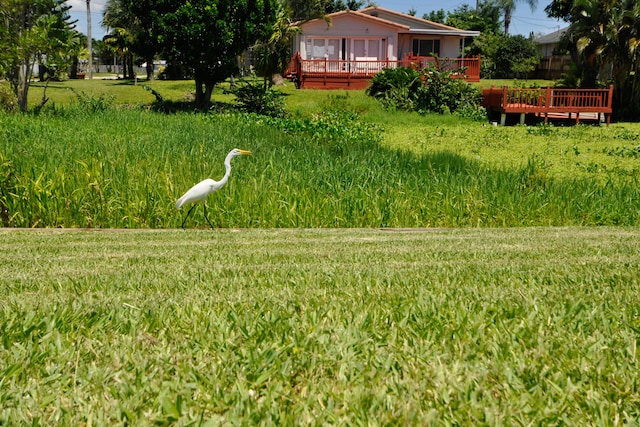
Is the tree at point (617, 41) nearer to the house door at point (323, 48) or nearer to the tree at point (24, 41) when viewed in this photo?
the house door at point (323, 48)

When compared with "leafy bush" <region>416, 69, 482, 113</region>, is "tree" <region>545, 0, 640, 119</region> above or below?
above

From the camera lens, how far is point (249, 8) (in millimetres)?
28781

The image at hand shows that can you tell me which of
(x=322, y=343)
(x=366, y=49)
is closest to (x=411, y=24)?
(x=366, y=49)

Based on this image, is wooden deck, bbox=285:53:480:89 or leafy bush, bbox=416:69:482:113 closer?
leafy bush, bbox=416:69:482:113

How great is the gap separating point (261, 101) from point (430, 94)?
7.88 metres

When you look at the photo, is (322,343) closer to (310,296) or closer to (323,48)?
(310,296)

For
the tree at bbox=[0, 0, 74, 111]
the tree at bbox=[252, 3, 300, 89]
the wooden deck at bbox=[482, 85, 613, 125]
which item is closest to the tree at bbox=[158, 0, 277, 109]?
the tree at bbox=[252, 3, 300, 89]

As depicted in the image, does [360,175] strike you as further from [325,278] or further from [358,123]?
[358,123]

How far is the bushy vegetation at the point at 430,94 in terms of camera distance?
30969 millimetres

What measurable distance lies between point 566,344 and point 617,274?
190cm

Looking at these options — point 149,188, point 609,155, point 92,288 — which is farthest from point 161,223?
point 609,155

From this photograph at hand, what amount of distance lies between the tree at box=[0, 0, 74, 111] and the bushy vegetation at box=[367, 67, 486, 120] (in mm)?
13709

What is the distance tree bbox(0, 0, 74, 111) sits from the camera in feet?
73.5

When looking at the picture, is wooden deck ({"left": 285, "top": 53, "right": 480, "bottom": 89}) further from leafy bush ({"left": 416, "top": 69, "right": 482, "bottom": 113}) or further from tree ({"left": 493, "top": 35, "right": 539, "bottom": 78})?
tree ({"left": 493, "top": 35, "right": 539, "bottom": 78})
